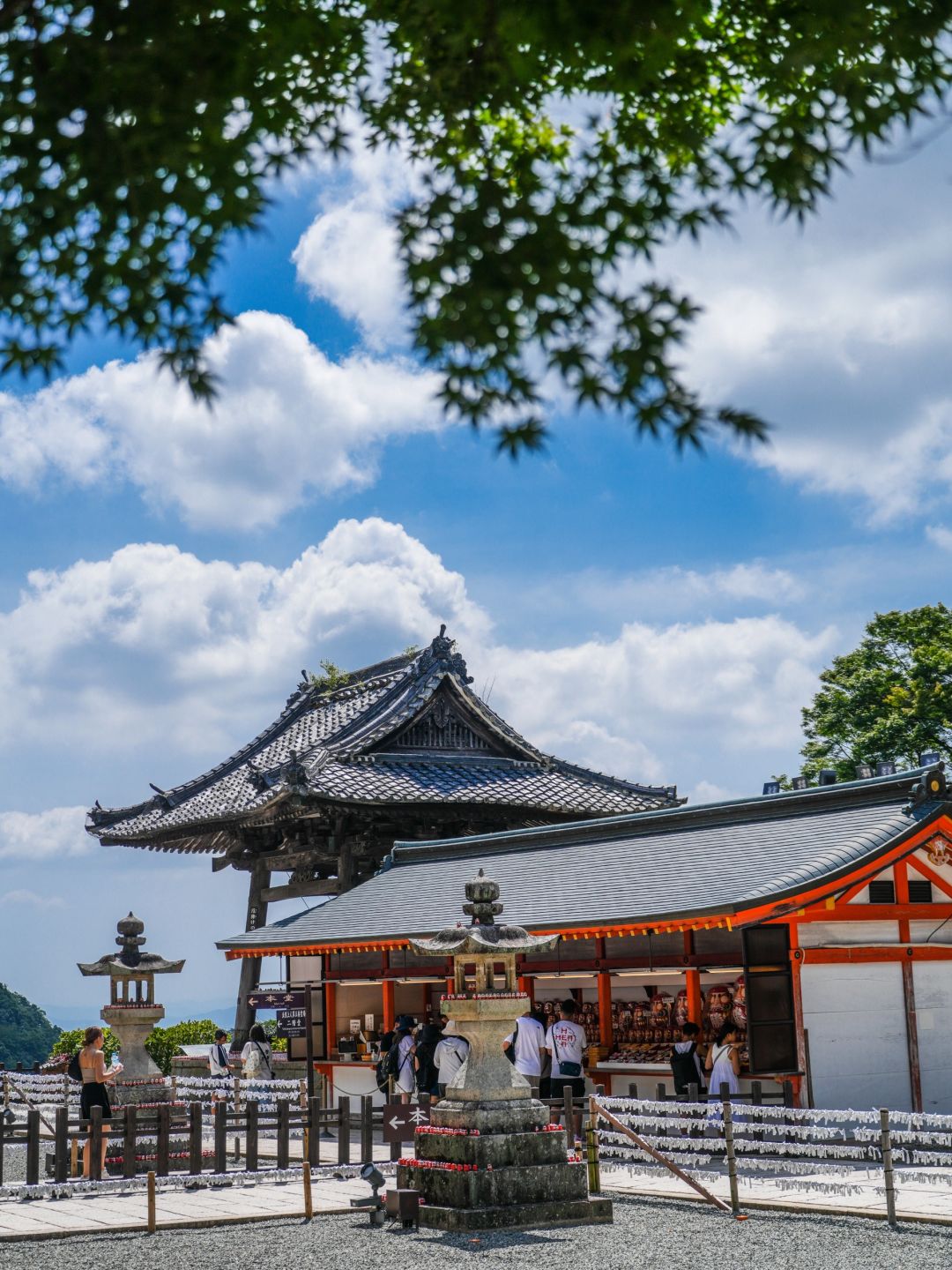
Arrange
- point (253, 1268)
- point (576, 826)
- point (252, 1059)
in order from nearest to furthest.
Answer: point (253, 1268), point (576, 826), point (252, 1059)

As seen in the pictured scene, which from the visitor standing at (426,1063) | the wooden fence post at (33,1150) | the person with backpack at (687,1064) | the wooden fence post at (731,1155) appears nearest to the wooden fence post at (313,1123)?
the wooden fence post at (33,1150)

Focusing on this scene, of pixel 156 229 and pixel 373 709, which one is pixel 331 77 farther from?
pixel 373 709

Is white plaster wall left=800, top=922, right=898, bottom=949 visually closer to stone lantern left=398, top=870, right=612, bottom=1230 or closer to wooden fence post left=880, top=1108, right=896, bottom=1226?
stone lantern left=398, top=870, right=612, bottom=1230

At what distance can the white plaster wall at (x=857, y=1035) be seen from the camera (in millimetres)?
16844

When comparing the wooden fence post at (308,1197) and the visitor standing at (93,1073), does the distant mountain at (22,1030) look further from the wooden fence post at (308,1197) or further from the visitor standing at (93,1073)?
the wooden fence post at (308,1197)

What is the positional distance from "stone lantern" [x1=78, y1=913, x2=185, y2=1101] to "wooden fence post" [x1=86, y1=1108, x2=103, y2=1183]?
342cm

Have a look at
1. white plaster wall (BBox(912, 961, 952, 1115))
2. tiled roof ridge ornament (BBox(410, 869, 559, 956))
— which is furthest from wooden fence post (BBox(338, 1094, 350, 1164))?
white plaster wall (BBox(912, 961, 952, 1115))

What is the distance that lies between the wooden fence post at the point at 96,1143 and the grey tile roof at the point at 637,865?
646cm

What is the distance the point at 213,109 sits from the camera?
18.2 feet

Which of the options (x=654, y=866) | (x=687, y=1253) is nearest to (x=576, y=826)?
(x=654, y=866)

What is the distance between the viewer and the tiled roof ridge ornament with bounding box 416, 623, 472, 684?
103ft

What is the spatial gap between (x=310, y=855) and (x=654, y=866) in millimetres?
10170

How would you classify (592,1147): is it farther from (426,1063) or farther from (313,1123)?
(426,1063)

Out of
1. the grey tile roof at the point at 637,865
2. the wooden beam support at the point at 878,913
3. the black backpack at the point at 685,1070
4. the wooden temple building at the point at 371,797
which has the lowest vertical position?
the black backpack at the point at 685,1070
